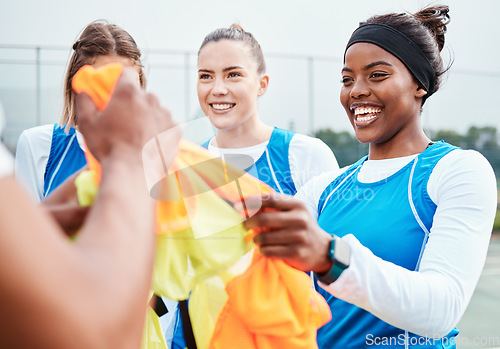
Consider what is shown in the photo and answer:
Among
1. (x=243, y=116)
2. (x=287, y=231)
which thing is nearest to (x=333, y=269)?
(x=287, y=231)

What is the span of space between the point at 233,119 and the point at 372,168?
3.02ft

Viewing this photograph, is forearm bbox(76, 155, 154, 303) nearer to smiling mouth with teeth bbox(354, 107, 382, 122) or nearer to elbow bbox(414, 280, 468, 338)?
elbow bbox(414, 280, 468, 338)

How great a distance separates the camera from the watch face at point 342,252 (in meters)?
0.77

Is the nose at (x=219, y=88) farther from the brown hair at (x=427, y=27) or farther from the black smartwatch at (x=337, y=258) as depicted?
the black smartwatch at (x=337, y=258)

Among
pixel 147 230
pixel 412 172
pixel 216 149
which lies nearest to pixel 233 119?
pixel 216 149

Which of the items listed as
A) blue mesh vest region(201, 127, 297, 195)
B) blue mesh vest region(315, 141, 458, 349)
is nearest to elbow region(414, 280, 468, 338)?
blue mesh vest region(315, 141, 458, 349)

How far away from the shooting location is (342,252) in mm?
777

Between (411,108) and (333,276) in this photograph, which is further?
(411,108)

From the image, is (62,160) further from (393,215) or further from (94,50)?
(393,215)

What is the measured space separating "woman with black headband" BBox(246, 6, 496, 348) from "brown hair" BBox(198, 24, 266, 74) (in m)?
0.92

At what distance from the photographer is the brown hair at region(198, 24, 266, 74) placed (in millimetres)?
2162

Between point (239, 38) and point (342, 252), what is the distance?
164cm

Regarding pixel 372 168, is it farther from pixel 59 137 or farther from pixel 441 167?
pixel 59 137

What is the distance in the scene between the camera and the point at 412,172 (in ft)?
3.85
